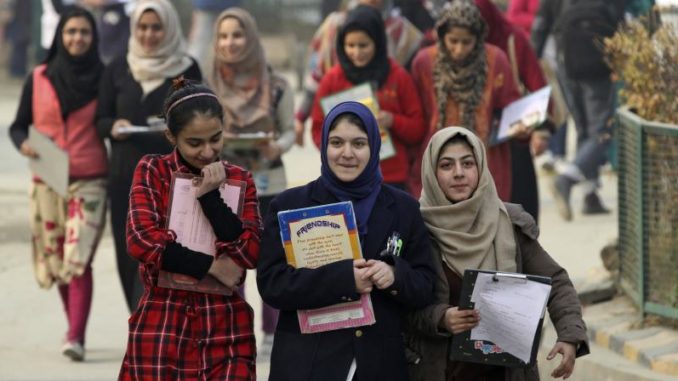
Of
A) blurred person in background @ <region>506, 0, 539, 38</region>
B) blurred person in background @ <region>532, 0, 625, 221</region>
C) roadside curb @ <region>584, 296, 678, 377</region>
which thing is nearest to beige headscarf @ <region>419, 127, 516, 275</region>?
roadside curb @ <region>584, 296, 678, 377</region>

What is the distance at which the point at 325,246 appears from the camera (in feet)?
17.2

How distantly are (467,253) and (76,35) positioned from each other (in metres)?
3.77

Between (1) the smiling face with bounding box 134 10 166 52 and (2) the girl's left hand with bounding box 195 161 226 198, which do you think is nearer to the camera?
(2) the girl's left hand with bounding box 195 161 226 198

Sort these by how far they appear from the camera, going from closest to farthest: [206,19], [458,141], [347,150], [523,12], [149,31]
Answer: [347,150] → [458,141] → [149,31] → [523,12] → [206,19]

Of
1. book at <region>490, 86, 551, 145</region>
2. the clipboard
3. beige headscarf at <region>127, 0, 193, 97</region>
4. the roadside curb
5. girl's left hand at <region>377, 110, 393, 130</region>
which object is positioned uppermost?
beige headscarf at <region>127, 0, 193, 97</region>

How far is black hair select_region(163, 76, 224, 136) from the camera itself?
5402 millimetres

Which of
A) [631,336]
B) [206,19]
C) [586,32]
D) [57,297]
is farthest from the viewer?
[206,19]

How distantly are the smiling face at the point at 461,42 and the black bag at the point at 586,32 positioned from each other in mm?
4027

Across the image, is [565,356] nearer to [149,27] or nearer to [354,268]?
[354,268]

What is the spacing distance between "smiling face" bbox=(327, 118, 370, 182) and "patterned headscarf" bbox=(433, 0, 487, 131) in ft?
10.2

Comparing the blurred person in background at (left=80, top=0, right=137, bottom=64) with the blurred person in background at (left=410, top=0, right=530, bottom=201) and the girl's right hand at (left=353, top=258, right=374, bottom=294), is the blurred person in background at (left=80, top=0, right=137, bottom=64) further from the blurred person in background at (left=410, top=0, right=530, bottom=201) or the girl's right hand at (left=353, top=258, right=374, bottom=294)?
the girl's right hand at (left=353, top=258, right=374, bottom=294)

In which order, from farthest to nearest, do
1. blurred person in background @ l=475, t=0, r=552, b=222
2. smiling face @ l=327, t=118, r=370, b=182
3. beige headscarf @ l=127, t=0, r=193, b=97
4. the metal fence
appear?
blurred person in background @ l=475, t=0, r=552, b=222 → beige headscarf @ l=127, t=0, r=193, b=97 → the metal fence → smiling face @ l=327, t=118, r=370, b=182

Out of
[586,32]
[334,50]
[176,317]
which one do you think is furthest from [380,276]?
[586,32]

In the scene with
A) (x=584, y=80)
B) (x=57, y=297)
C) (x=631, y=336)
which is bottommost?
(x=57, y=297)
